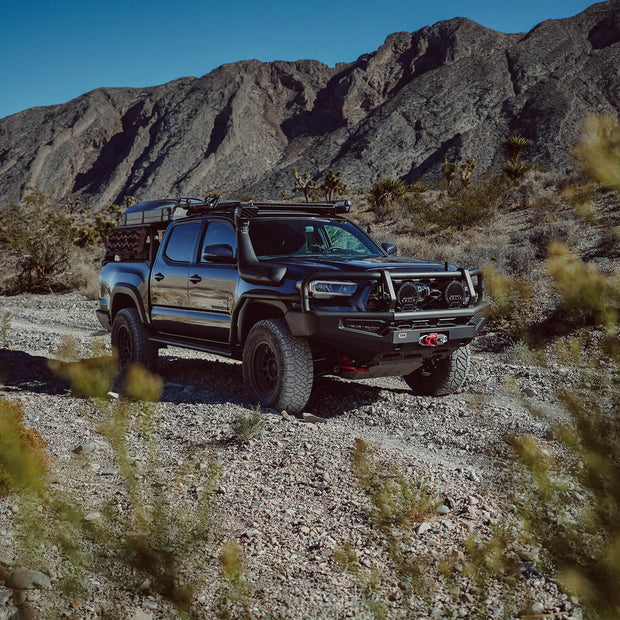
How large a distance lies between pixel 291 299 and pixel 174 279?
2.23 meters

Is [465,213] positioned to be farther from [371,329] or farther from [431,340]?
[371,329]

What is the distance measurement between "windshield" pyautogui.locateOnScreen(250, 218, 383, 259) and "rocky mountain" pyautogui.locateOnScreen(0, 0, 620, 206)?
56.7 meters

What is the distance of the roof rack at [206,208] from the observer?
6716 mm

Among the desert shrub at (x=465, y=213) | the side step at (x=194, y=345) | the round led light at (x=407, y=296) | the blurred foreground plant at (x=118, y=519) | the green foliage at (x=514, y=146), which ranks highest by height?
the green foliage at (x=514, y=146)

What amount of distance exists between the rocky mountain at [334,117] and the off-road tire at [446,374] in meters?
57.0

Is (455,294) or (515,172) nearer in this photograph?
(455,294)

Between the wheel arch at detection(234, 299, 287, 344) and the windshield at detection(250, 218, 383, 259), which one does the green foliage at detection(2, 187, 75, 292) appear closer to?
the windshield at detection(250, 218, 383, 259)

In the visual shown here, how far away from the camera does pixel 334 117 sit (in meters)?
120

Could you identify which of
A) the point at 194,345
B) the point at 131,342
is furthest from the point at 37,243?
the point at 194,345

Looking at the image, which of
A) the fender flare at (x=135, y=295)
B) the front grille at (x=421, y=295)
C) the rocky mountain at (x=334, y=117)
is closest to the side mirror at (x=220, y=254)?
the front grille at (x=421, y=295)

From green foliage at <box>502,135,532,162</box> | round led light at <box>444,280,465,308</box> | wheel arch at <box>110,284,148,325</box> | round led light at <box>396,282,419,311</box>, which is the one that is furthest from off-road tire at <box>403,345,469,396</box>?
green foliage at <box>502,135,532,162</box>

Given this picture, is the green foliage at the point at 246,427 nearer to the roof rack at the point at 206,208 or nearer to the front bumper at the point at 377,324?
the front bumper at the point at 377,324

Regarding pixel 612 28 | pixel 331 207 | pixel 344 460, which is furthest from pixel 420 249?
pixel 612 28

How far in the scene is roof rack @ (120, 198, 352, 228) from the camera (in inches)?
264
